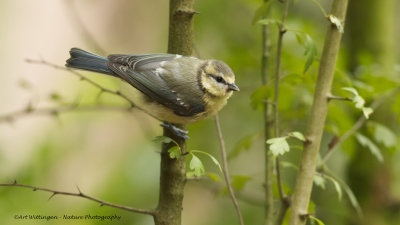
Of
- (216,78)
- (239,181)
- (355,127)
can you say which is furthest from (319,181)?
(216,78)

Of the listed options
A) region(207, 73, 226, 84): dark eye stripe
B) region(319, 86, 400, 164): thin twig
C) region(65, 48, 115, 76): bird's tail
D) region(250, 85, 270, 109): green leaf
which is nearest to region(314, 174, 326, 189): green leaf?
region(319, 86, 400, 164): thin twig

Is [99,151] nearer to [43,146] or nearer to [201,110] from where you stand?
[43,146]

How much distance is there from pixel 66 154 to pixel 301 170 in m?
2.77

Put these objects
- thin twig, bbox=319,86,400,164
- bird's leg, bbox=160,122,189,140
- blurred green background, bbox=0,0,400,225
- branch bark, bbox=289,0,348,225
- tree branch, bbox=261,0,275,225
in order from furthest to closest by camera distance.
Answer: blurred green background, bbox=0,0,400,225
thin twig, bbox=319,86,400,164
tree branch, bbox=261,0,275,225
bird's leg, bbox=160,122,189,140
branch bark, bbox=289,0,348,225

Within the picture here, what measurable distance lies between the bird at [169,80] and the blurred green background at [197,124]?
12 centimetres

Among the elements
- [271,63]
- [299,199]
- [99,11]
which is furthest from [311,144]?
[99,11]

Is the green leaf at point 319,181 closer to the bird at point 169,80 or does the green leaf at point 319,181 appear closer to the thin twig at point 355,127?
the thin twig at point 355,127

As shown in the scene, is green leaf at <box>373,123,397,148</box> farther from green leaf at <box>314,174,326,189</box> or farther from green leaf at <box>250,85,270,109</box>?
green leaf at <box>250,85,270,109</box>

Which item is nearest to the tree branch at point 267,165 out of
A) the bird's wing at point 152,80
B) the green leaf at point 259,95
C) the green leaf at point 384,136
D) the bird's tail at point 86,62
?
the green leaf at point 259,95

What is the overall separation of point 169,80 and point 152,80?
96 millimetres

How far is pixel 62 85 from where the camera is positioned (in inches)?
189

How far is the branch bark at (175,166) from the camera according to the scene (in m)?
1.92

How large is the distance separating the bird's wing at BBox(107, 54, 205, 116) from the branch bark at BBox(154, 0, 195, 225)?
0.46m

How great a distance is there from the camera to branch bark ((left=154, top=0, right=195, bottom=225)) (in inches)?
75.8
